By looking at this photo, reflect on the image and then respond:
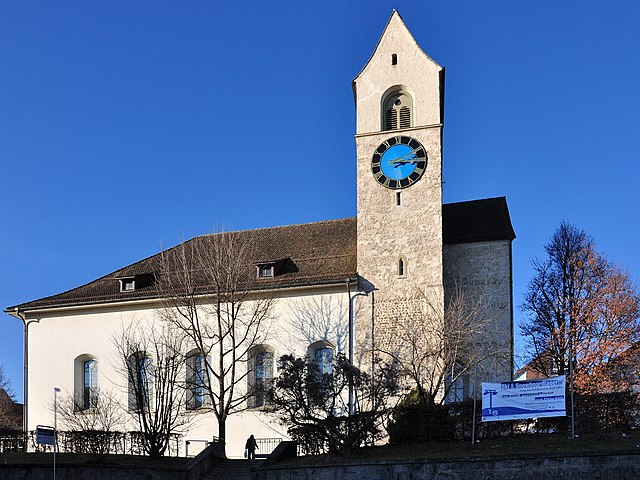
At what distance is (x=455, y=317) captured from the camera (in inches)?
1313

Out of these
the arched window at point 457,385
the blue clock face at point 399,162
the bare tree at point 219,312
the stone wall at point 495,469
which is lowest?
the stone wall at point 495,469

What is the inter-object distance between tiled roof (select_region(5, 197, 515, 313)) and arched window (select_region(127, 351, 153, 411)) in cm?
340

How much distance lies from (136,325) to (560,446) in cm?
2203

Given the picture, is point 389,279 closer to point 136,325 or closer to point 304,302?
point 304,302

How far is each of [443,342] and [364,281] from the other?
523 centimetres

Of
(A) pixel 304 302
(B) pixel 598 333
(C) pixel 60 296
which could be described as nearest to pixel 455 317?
(A) pixel 304 302

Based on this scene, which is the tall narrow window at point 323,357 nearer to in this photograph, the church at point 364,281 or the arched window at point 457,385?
the church at point 364,281

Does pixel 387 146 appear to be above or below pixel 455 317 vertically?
above

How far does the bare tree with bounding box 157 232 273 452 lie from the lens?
35406 mm

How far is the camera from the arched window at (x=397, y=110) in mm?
37531

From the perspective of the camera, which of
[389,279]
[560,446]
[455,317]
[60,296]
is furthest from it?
[60,296]

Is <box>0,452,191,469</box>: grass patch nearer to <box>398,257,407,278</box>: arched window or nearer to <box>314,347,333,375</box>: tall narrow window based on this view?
<box>314,347,333,375</box>: tall narrow window

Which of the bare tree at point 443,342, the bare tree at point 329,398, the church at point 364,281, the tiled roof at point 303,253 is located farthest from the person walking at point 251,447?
the tiled roof at point 303,253

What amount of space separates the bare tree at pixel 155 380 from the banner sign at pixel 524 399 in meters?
12.7
